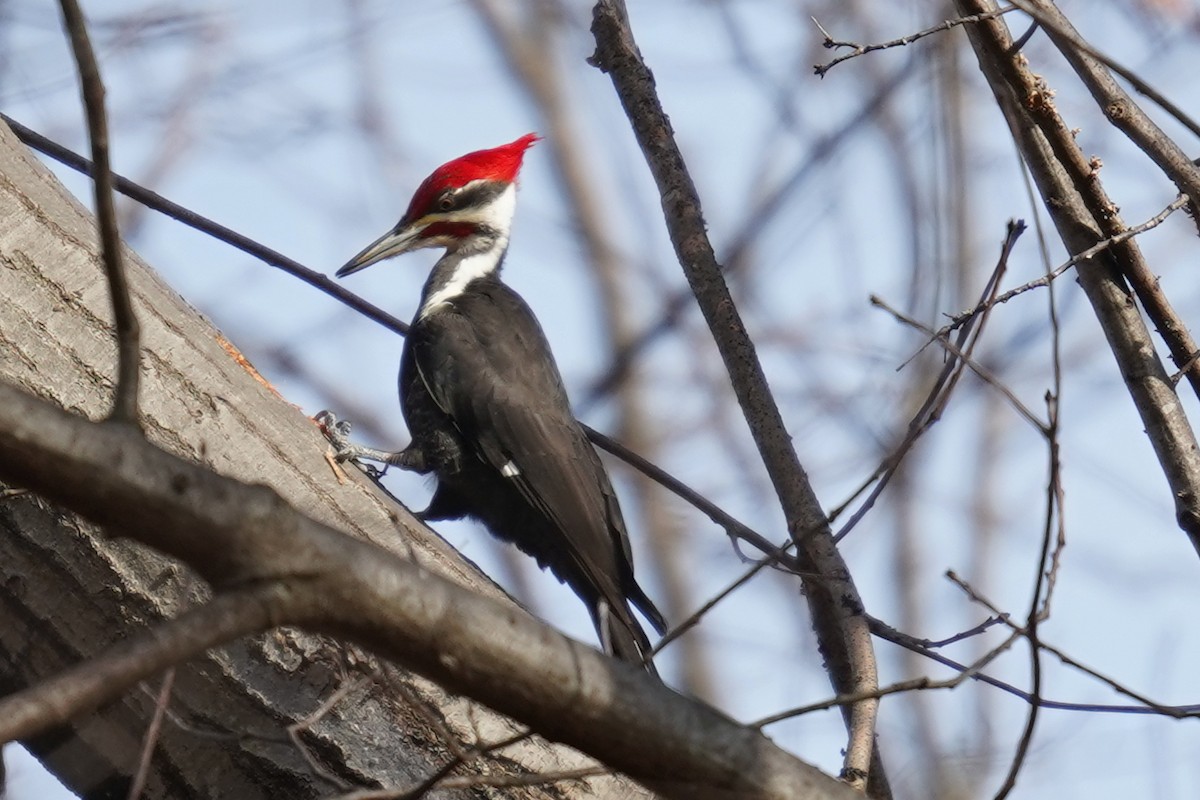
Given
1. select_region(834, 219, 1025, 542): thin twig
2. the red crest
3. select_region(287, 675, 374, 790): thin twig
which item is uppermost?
the red crest

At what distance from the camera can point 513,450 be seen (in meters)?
3.66

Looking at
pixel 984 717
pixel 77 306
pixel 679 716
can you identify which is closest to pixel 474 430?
pixel 77 306

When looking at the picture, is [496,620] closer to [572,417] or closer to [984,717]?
[572,417]

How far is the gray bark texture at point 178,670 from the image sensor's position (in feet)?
6.70

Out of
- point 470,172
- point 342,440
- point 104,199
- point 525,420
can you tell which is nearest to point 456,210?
point 470,172

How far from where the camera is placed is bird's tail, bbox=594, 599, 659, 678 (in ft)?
10.2

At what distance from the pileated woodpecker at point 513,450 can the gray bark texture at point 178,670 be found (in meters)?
0.94

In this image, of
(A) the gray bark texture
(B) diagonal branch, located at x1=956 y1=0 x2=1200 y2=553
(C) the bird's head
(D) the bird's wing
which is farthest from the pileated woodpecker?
(B) diagonal branch, located at x1=956 y1=0 x2=1200 y2=553

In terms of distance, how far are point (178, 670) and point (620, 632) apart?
4.25 feet

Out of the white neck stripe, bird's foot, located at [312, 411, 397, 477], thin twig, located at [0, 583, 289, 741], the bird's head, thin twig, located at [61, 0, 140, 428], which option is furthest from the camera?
the bird's head

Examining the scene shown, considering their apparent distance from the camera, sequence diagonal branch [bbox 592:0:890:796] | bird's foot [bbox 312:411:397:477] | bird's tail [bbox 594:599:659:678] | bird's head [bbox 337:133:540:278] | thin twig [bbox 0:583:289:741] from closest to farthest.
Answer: thin twig [bbox 0:583:289:741], diagonal branch [bbox 592:0:890:796], bird's foot [bbox 312:411:397:477], bird's tail [bbox 594:599:659:678], bird's head [bbox 337:133:540:278]

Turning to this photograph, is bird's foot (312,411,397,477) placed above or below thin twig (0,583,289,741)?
above

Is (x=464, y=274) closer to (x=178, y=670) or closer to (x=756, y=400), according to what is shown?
(x=756, y=400)

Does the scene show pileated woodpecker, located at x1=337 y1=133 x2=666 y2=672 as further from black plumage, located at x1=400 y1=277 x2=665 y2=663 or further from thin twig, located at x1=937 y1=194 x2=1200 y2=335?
thin twig, located at x1=937 y1=194 x2=1200 y2=335
